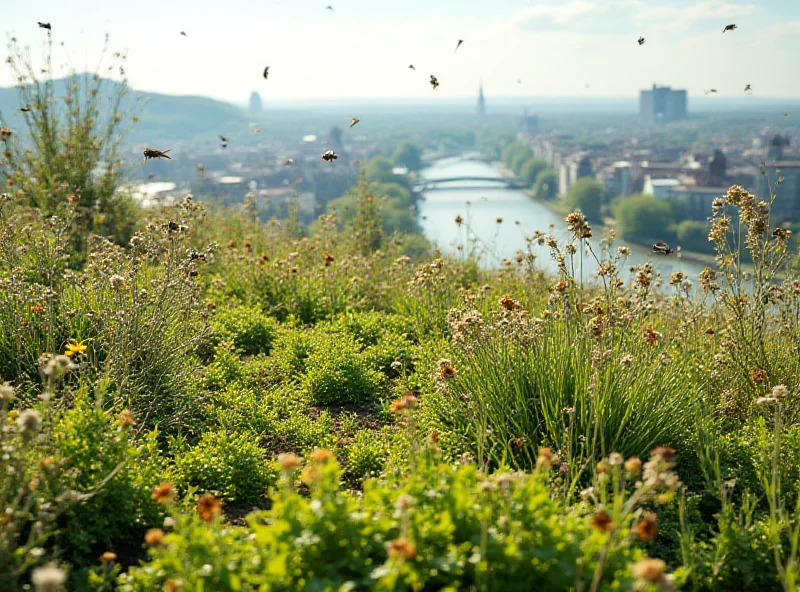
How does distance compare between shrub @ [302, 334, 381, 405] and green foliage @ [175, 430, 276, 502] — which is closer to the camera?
green foliage @ [175, 430, 276, 502]

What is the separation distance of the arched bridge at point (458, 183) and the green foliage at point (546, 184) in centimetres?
232

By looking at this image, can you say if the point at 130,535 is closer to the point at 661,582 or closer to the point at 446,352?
the point at 661,582

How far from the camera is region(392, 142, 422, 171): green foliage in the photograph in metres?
94.1

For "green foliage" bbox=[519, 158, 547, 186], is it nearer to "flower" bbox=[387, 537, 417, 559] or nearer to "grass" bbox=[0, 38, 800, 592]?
"grass" bbox=[0, 38, 800, 592]

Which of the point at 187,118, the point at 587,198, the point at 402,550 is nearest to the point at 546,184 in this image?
the point at 587,198

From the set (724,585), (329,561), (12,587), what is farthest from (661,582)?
(12,587)

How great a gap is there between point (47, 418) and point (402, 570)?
1555 mm

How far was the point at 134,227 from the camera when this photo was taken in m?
8.34

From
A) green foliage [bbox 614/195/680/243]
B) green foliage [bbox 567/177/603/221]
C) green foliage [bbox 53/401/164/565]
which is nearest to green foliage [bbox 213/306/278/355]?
green foliage [bbox 53/401/164/565]

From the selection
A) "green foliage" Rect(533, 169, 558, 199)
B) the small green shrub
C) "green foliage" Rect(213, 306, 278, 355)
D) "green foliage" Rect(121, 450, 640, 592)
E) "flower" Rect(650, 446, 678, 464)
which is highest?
"flower" Rect(650, 446, 678, 464)

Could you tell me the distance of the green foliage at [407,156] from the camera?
94125 mm

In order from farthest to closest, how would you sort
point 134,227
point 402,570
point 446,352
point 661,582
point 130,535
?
Answer: point 134,227 < point 446,352 < point 130,535 < point 402,570 < point 661,582

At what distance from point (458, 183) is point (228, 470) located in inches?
3218

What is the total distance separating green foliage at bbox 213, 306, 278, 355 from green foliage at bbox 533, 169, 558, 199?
6970 centimetres
